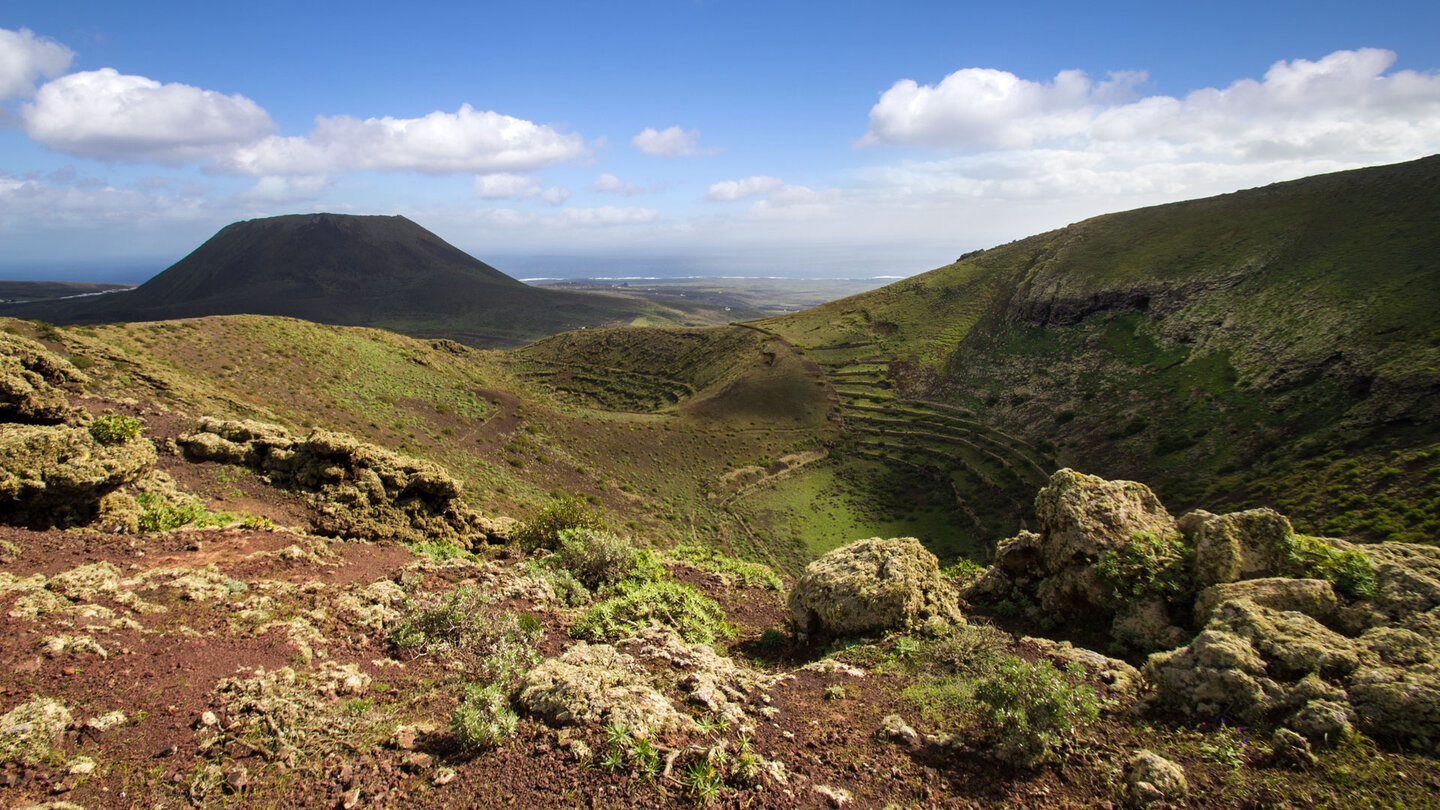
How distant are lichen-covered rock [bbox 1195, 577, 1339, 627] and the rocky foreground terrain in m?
0.05

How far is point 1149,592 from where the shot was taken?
11.3 m

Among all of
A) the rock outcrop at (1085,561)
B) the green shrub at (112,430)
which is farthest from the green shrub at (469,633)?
the rock outcrop at (1085,561)

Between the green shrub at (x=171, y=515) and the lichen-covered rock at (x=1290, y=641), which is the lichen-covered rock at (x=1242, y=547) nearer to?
the lichen-covered rock at (x=1290, y=641)

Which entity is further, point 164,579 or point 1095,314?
point 1095,314

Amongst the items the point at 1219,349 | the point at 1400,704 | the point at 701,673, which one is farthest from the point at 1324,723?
the point at 1219,349

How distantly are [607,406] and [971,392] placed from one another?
149ft

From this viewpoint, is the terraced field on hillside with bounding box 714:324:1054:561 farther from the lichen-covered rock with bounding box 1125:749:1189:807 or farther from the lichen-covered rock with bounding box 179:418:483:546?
the lichen-covered rock with bounding box 1125:749:1189:807

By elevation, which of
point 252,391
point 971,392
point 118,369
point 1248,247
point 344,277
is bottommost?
point 971,392

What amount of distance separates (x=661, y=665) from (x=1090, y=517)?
1038cm

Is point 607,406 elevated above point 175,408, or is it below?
below

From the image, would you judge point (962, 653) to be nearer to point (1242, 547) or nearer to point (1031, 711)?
point (1031, 711)

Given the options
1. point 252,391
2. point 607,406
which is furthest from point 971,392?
point 252,391

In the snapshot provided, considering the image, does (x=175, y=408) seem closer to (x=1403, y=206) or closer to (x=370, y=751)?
(x=370, y=751)

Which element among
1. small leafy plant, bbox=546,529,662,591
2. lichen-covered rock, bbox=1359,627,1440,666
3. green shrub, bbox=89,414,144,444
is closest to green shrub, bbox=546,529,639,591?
small leafy plant, bbox=546,529,662,591
